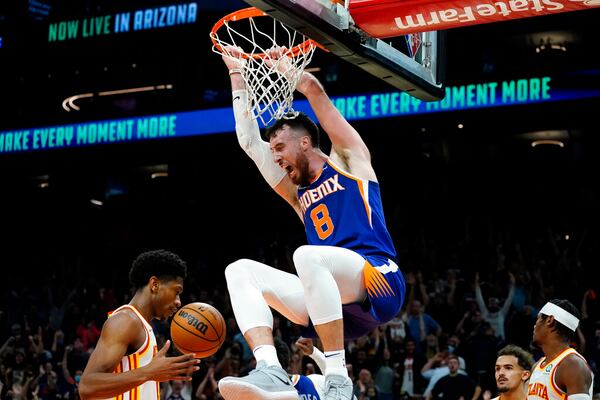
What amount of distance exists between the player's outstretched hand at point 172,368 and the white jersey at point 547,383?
3.22 m

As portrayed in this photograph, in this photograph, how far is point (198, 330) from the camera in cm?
553

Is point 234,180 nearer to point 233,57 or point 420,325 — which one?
point 420,325

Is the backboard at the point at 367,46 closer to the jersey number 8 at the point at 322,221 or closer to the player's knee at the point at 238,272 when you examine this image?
the jersey number 8 at the point at 322,221

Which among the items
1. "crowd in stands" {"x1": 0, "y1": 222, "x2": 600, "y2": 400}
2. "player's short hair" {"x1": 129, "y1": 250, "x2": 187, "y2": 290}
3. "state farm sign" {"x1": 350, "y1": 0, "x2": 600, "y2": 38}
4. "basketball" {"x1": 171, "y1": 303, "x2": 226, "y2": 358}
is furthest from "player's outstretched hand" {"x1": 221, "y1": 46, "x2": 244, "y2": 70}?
"crowd in stands" {"x1": 0, "y1": 222, "x2": 600, "y2": 400}

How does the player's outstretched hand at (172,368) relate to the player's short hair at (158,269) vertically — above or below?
below

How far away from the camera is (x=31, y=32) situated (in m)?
18.2

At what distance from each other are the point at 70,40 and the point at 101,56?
0.62 meters

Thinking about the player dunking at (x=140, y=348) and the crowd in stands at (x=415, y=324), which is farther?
the crowd in stands at (x=415, y=324)

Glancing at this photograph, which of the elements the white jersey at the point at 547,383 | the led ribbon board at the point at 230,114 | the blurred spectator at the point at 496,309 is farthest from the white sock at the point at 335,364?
the led ribbon board at the point at 230,114

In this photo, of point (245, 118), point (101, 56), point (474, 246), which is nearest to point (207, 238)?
point (101, 56)

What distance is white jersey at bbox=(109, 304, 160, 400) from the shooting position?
5.75 metres

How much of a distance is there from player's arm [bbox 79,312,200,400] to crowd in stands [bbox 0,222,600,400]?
533 cm

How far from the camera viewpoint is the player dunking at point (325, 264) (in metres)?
4.93

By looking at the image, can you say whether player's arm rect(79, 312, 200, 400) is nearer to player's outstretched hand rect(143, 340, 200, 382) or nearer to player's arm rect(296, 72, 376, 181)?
player's outstretched hand rect(143, 340, 200, 382)
